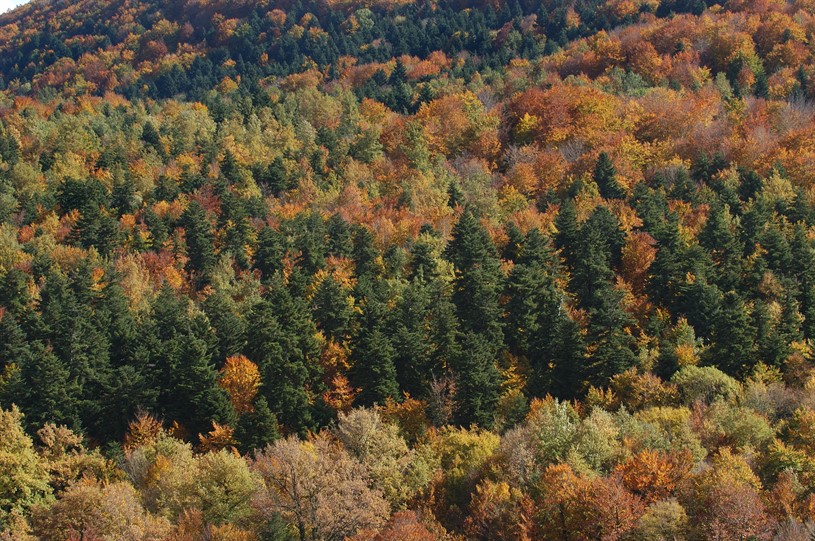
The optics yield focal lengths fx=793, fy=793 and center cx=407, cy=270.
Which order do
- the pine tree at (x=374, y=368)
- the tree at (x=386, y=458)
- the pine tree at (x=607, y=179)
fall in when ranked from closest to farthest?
the tree at (x=386, y=458)
the pine tree at (x=374, y=368)
the pine tree at (x=607, y=179)

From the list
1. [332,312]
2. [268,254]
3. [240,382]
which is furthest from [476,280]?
[268,254]

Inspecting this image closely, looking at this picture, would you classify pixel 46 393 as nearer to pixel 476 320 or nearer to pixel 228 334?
pixel 228 334

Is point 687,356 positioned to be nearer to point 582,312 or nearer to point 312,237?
point 582,312

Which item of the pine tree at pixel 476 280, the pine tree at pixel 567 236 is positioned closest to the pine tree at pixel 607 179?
the pine tree at pixel 567 236

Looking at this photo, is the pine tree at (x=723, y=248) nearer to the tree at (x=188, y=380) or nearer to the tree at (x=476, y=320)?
the tree at (x=476, y=320)

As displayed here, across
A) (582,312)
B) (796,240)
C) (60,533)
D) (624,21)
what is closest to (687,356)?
(582,312)

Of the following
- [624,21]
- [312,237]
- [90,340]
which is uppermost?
[90,340]

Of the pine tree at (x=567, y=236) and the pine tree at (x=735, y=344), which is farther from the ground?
the pine tree at (x=567, y=236)

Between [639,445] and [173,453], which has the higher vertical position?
[173,453]

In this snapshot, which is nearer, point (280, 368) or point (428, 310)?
point (280, 368)
